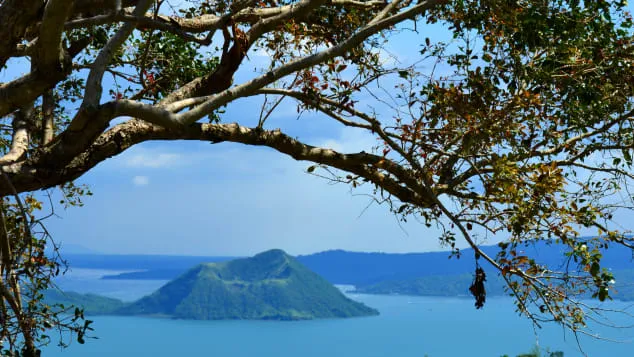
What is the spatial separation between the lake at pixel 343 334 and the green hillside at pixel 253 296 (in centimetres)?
122

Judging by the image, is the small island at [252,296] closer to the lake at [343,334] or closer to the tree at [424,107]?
the lake at [343,334]

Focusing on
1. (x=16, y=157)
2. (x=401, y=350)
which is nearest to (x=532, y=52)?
(x=16, y=157)

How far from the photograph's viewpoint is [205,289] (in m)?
60.9

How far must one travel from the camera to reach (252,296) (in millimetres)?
61219

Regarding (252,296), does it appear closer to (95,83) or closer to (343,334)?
(343,334)

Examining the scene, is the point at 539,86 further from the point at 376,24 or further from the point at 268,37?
the point at 268,37

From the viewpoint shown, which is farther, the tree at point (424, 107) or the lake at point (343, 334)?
the lake at point (343, 334)

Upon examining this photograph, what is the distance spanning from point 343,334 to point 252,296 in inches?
367

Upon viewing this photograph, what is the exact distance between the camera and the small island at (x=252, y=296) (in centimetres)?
6050

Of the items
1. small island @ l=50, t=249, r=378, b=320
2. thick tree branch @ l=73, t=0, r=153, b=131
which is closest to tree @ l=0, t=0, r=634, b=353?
thick tree branch @ l=73, t=0, r=153, b=131

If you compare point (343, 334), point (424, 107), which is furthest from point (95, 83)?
point (343, 334)

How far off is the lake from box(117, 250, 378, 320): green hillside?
1222 mm

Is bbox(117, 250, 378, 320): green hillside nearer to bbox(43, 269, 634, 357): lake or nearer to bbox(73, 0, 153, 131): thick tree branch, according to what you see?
bbox(43, 269, 634, 357): lake

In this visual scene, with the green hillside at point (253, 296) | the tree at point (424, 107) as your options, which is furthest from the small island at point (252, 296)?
the tree at point (424, 107)
